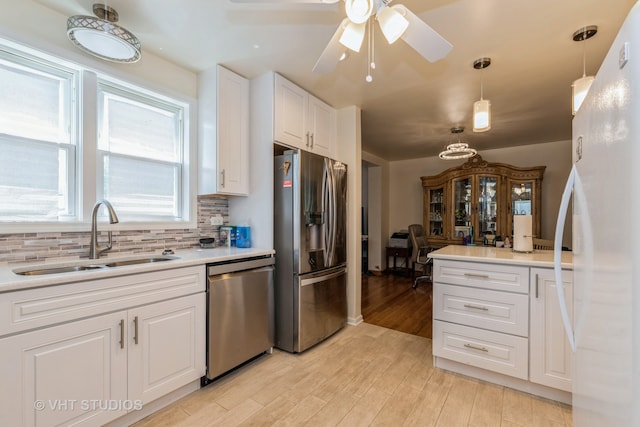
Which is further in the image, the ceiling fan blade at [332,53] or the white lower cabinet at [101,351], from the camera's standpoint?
the ceiling fan blade at [332,53]

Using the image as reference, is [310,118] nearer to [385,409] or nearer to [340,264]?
[340,264]

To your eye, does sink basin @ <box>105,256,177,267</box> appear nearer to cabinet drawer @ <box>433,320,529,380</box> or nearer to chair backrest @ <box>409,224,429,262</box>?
cabinet drawer @ <box>433,320,529,380</box>

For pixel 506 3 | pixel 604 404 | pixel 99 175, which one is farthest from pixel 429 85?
pixel 99 175

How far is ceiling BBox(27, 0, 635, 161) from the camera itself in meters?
1.72

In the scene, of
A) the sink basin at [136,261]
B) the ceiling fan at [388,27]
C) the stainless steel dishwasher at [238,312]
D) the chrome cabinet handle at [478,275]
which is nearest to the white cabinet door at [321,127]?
the stainless steel dishwasher at [238,312]

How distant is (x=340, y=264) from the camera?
2.89 m

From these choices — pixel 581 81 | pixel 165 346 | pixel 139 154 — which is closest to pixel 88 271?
pixel 165 346

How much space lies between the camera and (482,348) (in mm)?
1997

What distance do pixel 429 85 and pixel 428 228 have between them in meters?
3.24

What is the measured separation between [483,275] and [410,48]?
67.7 inches

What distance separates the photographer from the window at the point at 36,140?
5.49ft

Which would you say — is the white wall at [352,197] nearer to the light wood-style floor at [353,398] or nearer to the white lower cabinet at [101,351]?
the light wood-style floor at [353,398]

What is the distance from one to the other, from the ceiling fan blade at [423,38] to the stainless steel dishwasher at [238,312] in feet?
5.81

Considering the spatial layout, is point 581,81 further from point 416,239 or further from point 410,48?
point 416,239
